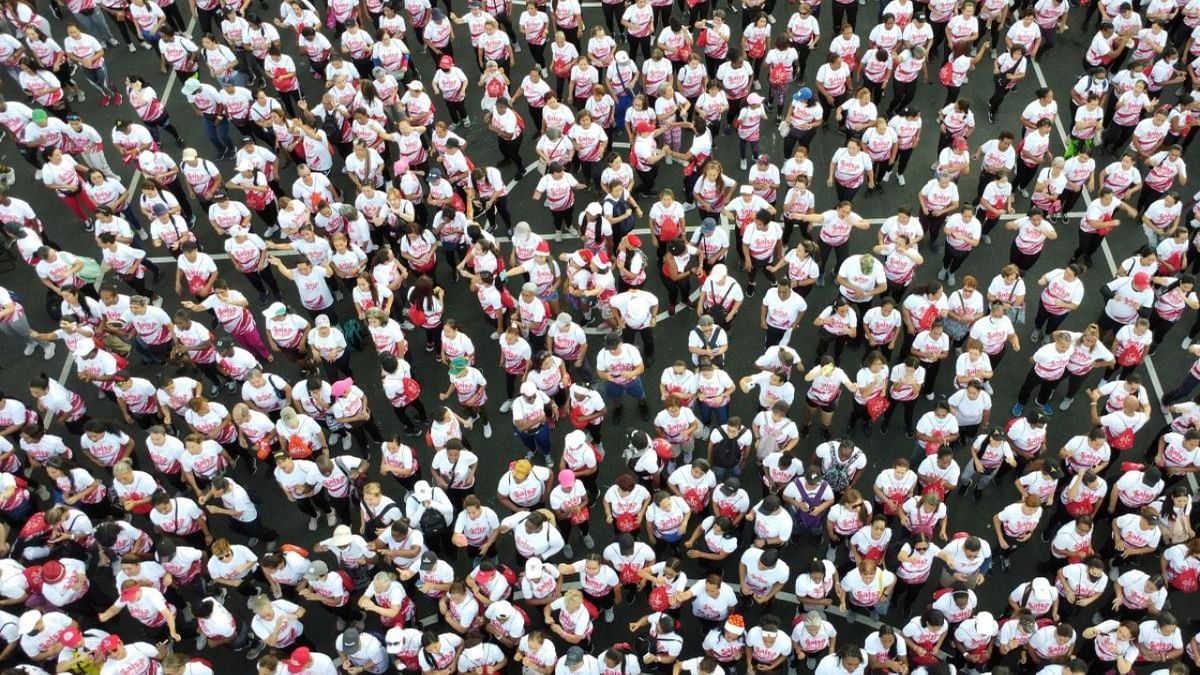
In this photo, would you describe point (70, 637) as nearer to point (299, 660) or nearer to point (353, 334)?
point (299, 660)

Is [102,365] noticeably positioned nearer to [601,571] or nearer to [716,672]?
[601,571]

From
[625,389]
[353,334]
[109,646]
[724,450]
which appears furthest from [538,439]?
[109,646]

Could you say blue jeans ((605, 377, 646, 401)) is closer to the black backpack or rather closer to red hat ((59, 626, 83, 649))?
the black backpack

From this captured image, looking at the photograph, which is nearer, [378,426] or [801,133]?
[378,426]

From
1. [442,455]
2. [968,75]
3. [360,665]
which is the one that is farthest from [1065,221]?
[360,665]

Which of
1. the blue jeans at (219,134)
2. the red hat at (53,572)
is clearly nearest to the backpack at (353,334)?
the red hat at (53,572)
